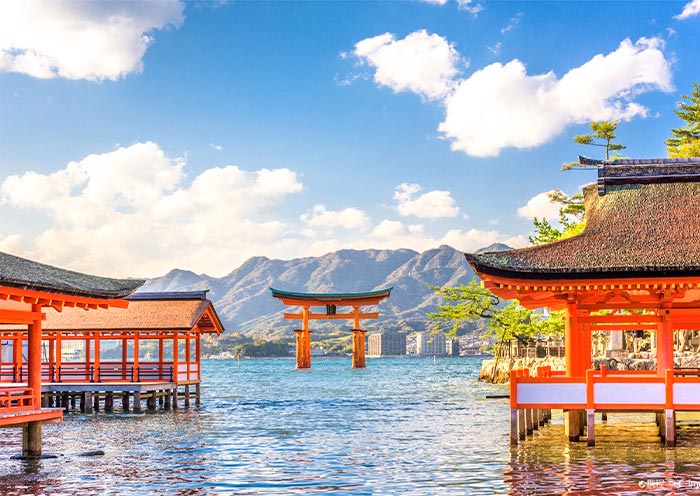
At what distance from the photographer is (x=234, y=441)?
90.8 ft

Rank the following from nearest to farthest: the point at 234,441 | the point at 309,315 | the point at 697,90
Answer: the point at 234,441 < the point at 697,90 < the point at 309,315

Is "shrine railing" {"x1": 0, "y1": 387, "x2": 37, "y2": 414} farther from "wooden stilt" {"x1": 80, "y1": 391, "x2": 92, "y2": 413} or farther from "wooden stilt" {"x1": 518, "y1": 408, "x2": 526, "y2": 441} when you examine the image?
"wooden stilt" {"x1": 80, "y1": 391, "x2": 92, "y2": 413}

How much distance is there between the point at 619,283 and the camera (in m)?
21.6

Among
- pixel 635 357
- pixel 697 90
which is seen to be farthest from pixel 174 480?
pixel 697 90

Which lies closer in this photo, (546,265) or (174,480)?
(174,480)

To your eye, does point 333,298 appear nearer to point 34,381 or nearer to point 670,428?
point 670,428

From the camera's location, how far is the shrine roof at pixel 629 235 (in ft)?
70.4

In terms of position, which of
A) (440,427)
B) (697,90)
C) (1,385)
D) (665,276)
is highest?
(697,90)

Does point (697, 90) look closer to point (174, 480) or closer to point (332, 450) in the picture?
point (332, 450)

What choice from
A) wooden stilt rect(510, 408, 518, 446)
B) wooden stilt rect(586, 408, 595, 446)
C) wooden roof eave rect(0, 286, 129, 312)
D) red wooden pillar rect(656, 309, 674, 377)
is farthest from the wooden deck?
wooden roof eave rect(0, 286, 129, 312)

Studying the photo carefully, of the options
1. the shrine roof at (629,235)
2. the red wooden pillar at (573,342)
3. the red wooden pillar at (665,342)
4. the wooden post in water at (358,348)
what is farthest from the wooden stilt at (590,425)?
the wooden post in water at (358,348)

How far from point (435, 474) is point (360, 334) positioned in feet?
243

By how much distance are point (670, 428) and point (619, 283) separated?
3.65m

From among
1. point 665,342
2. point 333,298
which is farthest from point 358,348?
point 665,342
